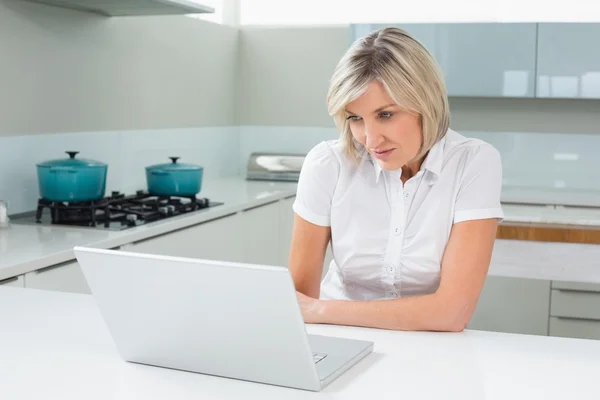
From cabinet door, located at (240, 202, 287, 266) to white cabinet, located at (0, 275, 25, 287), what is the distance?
1.45 meters

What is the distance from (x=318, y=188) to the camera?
1938mm

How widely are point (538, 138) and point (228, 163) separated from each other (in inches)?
73.1

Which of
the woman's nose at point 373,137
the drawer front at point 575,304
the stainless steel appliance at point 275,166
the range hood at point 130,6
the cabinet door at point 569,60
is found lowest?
the drawer front at point 575,304

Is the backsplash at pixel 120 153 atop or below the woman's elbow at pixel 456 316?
atop

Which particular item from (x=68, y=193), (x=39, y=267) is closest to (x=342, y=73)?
(x=39, y=267)

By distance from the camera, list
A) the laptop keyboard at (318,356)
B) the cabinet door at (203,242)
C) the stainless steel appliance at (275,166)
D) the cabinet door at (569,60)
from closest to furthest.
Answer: the laptop keyboard at (318,356)
the cabinet door at (203,242)
the cabinet door at (569,60)
the stainless steel appliance at (275,166)

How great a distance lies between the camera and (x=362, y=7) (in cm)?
463

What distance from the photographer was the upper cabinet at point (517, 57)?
12.5 ft

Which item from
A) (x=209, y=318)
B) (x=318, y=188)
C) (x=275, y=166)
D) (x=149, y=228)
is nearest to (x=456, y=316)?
(x=318, y=188)

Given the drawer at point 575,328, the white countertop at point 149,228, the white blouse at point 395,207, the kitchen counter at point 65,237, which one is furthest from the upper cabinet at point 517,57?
the white blouse at point 395,207

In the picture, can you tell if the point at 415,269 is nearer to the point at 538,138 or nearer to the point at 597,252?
the point at 597,252

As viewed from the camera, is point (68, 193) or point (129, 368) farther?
point (68, 193)

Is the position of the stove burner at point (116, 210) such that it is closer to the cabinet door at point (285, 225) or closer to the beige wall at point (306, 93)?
the cabinet door at point (285, 225)

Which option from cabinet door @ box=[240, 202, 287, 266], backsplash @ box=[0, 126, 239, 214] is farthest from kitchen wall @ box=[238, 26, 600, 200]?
cabinet door @ box=[240, 202, 287, 266]
